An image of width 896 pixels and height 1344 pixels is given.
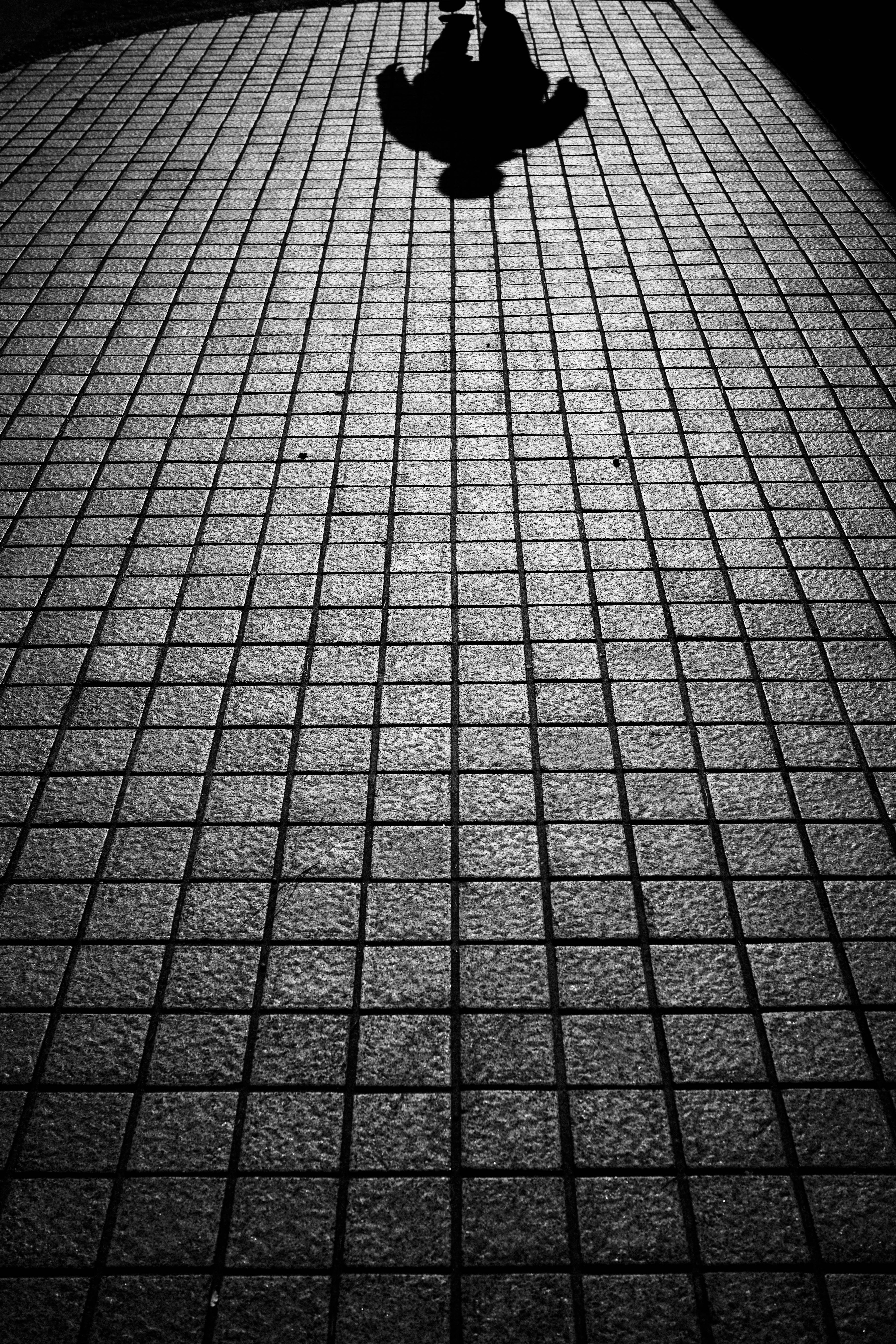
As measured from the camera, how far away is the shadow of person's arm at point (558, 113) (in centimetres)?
646

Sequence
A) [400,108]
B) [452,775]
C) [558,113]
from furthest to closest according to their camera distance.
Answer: [400,108] < [558,113] < [452,775]

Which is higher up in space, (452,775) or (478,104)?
(478,104)

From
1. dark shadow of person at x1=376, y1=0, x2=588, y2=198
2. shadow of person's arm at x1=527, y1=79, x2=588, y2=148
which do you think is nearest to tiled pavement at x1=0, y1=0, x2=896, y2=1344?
dark shadow of person at x1=376, y1=0, x2=588, y2=198

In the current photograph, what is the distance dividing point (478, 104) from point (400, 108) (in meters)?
0.49

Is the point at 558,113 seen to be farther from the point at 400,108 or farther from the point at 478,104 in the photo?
the point at 400,108

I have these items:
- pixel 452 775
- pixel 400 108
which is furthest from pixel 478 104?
pixel 452 775

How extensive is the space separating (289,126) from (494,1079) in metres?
6.15

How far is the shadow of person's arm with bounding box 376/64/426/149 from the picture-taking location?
6496 mm

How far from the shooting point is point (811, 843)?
2.75 meters

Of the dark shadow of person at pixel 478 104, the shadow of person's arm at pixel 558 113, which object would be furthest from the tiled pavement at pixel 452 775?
the shadow of person's arm at pixel 558 113

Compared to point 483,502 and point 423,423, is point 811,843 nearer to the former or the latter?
point 483,502

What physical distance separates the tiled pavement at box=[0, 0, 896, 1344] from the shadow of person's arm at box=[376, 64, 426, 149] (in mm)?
1159

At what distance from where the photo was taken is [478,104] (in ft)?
22.5

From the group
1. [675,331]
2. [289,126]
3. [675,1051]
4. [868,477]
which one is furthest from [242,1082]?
[289,126]
